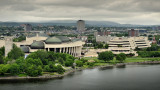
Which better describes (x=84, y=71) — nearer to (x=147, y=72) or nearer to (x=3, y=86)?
(x=147, y=72)

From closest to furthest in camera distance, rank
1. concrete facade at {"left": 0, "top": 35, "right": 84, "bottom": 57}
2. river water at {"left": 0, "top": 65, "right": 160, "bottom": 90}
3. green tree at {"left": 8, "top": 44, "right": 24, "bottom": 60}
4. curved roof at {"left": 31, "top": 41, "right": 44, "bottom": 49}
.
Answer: river water at {"left": 0, "top": 65, "right": 160, "bottom": 90} → green tree at {"left": 8, "top": 44, "right": 24, "bottom": 60} → curved roof at {"left": 31, "top": 41, "right": 44, "bottom": 49} → concrete facade at {"left": 0, "top": 35, "right": 84, "bottom": 57}

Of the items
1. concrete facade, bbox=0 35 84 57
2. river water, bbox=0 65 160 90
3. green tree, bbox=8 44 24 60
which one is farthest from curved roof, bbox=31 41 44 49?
river water, bbox=0 65 160 90

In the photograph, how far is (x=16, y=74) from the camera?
52562 millimetres

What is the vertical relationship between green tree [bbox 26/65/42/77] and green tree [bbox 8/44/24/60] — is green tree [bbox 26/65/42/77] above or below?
below

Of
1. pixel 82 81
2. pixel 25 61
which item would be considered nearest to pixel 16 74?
pixel 25 61

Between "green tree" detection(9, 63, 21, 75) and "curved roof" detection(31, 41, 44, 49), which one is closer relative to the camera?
"green tree" detection(9, 63, 21, 75)

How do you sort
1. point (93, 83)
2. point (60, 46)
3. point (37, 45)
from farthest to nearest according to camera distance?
point (60, 46) → point (37, 45) → point (93, 83)

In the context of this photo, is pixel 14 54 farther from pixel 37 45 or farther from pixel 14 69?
pixel 37 45

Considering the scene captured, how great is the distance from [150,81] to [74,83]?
13866mm

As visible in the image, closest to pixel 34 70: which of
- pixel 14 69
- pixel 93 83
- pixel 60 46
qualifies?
pixel 14 69

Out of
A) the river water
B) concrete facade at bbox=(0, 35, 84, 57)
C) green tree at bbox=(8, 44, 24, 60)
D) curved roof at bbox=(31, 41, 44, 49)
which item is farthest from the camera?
concrete facade at bbox=(0, 35, 84, 57)

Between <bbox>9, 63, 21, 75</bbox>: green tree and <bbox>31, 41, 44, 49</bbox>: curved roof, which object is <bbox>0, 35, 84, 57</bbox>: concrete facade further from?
<bbox>9, 63, 21, 75</bbox>: green tree

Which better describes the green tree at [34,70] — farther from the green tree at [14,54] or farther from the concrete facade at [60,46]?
the concrete facade at [60,46]

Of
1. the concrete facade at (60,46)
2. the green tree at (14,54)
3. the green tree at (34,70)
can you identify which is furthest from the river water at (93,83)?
the concrete facade at (60,46)
